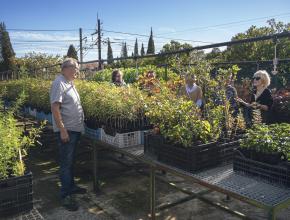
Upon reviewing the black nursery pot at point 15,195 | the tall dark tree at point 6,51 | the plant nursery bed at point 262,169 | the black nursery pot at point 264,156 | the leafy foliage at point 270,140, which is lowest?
the black nursery pot at point 15,195

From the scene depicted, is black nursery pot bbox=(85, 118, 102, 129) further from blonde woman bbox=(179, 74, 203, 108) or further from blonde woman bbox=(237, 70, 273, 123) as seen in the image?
blonde woman bbox=(237, 70, 273, 123)

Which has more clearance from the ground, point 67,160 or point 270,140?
point 270,140

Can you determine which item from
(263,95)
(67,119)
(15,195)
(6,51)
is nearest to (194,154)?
(15,195)

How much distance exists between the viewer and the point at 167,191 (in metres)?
3.96

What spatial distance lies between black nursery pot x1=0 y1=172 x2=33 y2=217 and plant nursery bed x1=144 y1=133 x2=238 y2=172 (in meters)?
1.09

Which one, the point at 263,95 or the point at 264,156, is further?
the point at 263,95

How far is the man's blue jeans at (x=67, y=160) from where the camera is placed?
3.43m

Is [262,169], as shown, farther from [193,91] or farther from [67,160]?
[193,91]

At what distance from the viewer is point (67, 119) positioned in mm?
3385

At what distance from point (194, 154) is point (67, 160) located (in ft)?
5.44

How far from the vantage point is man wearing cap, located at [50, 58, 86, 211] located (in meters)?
3.24

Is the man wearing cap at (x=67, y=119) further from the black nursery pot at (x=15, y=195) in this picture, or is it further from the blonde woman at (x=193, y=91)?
the blonde woman at (x=193, y=91)

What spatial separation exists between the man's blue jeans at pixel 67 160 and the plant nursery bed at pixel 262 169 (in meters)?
1.84

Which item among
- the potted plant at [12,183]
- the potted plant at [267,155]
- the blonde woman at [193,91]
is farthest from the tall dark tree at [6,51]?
the potted plant at [267,155]
